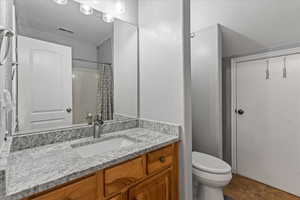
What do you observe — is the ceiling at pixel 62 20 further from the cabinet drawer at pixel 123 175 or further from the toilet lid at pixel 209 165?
the toilet lid at pixel 209 165

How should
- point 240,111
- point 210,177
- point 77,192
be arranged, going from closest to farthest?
1. point 77,192
2. point 210,177
3. point 240,111

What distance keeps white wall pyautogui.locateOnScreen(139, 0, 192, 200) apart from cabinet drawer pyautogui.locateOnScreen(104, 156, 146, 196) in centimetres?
44

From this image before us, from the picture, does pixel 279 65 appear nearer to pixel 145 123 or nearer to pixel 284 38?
pixel 284 38

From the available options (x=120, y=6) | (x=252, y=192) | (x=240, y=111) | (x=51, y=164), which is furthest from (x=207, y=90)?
(x=51, y=164)

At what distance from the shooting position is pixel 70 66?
1248 millimetres

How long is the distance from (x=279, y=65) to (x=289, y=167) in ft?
4.15

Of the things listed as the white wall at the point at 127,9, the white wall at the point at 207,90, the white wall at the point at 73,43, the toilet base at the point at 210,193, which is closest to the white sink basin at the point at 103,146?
the white wall at the point at 73,43

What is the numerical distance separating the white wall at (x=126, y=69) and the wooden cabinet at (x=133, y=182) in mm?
634

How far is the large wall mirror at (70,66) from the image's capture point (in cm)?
105

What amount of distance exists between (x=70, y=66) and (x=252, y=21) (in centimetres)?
209

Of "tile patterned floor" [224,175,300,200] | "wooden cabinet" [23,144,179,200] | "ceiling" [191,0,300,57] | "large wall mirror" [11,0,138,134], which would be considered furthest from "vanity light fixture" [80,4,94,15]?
"tile patterned floor" [224,175,300,200]

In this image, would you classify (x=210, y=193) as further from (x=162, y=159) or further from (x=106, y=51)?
(x=106, y=51)

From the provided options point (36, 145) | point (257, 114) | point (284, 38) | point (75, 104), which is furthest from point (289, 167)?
point (36, 145)

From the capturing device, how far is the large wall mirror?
3.44ft
